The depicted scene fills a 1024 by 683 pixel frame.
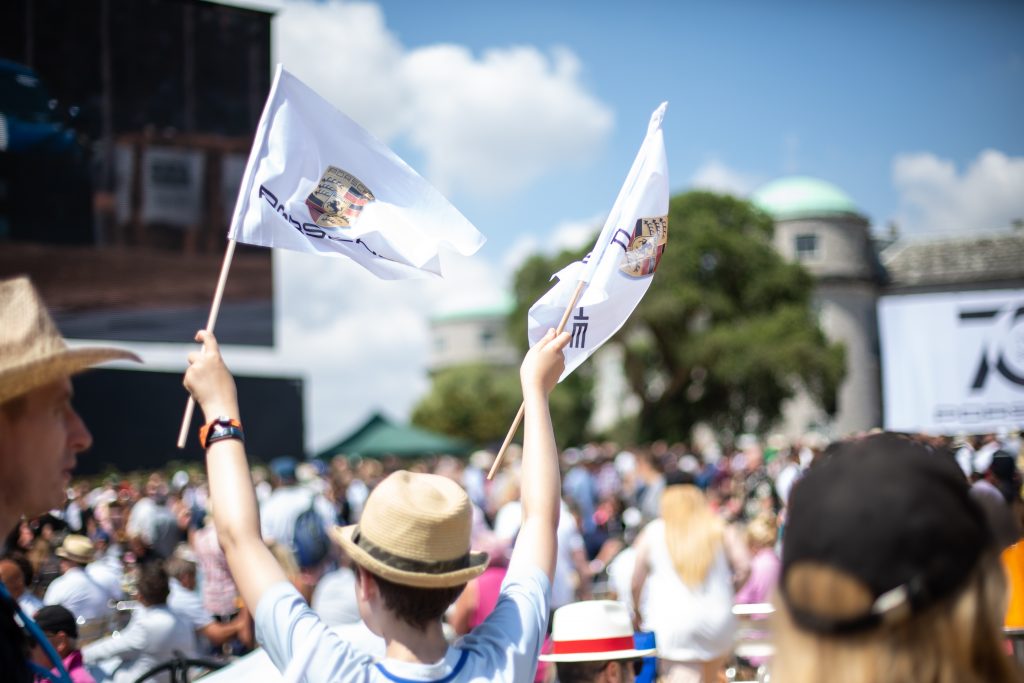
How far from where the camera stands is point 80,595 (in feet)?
21.3

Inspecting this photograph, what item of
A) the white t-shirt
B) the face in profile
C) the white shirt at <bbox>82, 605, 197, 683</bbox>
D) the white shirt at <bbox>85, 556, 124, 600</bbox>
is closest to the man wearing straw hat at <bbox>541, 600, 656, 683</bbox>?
the white t-shirt

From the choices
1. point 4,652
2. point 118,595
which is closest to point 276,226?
point 4,652

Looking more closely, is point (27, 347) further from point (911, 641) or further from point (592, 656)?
point (592, 656)

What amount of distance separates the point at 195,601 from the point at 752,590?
4.06 m

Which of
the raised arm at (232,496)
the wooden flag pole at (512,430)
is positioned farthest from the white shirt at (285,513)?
the raised arm at (232,496)

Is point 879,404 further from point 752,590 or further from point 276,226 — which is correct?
point 276,226

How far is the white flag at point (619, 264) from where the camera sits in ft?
11.9

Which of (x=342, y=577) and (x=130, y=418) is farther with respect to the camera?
(x=130, y=418)

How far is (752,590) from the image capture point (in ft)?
26.5

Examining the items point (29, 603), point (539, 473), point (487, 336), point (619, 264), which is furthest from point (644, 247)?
point (487, 336)

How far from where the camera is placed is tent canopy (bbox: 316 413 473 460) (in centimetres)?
2989

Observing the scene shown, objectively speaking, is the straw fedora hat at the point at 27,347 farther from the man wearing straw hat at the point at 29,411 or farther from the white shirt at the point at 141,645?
the white shirt at the point at 141,645

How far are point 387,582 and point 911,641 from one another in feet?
3.64

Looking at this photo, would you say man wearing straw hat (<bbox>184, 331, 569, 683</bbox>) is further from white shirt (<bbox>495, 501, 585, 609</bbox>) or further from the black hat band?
white shirt (<bbox>495, 501, 585, 609</bbox>)
